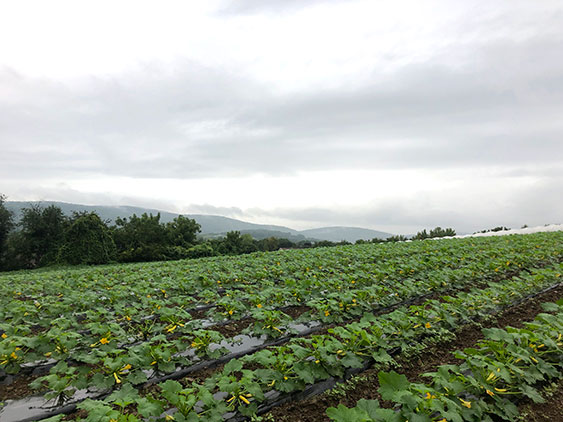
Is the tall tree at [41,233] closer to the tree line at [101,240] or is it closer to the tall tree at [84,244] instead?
the tree line at [101,240]

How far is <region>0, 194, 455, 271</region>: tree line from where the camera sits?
88.1ft

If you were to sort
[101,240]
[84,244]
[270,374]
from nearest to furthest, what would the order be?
[270,374], [84,244], [101,240]

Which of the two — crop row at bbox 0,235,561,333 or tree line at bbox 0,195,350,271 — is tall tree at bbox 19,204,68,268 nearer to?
tree line at bbox 0,195,350,271

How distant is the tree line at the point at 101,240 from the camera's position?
26844 mm

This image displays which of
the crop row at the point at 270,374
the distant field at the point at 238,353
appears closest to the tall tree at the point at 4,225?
the distant field at the point at 238,353

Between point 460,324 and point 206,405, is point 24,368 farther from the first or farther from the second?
point 460,324

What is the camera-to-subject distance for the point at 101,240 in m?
27.3

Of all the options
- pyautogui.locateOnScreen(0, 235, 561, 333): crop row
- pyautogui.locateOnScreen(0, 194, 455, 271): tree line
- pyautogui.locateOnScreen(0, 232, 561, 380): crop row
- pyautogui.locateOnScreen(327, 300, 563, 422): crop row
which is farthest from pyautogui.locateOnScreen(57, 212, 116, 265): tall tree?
pyautogui.locateOnScreen(327, 300, 563, 422): crop row

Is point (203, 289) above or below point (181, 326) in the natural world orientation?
below

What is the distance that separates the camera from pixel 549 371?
10.2 ft

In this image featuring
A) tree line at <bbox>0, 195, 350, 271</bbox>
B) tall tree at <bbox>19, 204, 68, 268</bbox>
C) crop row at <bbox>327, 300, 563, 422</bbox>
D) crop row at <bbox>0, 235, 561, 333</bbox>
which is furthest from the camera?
tall tree at <bbox>19, 204, 68, 268</bbox>

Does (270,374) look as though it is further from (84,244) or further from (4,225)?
(4,225)

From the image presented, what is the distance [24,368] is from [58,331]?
49cm

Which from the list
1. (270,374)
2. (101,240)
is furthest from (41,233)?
(270,374)
